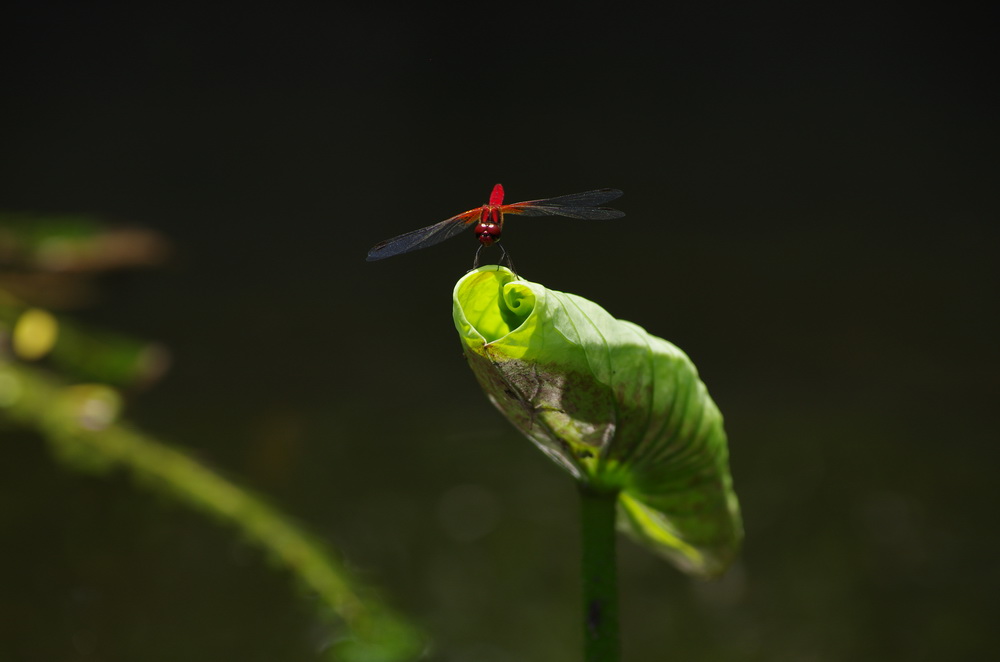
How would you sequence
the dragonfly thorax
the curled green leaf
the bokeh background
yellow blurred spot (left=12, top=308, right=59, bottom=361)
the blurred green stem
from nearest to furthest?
the curled green leaf < the dragonfly thorax < the blurred green stem < the bokeh background < yellow blurred spot (left=12, top=308, right=59, bottom=361)

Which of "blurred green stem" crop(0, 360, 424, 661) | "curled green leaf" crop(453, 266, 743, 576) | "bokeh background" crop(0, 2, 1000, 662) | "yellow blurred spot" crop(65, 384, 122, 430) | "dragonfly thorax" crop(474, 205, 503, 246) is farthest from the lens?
"yellow blurred spot" crop(65, 384, 122, 430)

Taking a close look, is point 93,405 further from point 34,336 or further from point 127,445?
point 34,336

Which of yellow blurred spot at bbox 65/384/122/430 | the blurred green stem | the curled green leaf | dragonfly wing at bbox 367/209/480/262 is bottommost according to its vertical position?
the blurred green stem

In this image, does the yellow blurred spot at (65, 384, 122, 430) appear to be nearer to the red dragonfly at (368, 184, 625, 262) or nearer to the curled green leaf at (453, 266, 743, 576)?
the red dragonfly at (368, 184, 625, 262)

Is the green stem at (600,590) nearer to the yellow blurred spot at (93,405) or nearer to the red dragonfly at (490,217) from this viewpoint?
the red dragonfly at (490,217)

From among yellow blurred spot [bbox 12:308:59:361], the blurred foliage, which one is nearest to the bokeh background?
the blurred foliage

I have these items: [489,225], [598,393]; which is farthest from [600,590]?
[489,225]

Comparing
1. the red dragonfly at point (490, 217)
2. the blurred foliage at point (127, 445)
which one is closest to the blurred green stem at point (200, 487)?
the blurred foliage at point (127, 445)
